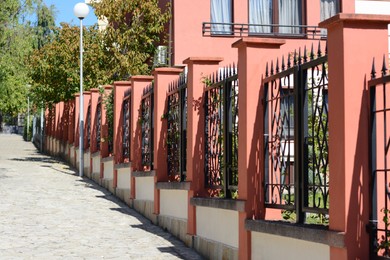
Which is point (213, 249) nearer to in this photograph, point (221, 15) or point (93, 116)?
point (221, 15)

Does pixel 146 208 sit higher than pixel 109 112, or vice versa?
pixel 109 112

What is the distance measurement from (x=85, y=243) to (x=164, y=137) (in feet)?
8.94

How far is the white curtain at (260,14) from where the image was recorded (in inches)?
846

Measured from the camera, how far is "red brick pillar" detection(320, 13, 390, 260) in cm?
611

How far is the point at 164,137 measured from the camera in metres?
13.3

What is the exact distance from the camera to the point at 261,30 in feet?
70.7

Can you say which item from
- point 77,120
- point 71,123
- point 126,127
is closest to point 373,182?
point 126,127

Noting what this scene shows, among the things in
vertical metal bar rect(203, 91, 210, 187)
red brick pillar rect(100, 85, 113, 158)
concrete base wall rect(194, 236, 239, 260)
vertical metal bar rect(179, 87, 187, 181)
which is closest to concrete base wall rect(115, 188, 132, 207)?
red brick pillar rect(100, 85, 113, 158)

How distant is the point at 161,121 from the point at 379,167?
7.45 m

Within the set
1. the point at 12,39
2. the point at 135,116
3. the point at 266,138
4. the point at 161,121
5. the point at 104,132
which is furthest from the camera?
the point at 12,39

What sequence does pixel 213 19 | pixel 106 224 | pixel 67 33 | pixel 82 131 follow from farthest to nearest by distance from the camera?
pixel 67 33, pixel 82 131, pixel 213 19, pixel 106 224

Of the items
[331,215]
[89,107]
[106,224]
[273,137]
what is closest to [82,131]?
[89,107]

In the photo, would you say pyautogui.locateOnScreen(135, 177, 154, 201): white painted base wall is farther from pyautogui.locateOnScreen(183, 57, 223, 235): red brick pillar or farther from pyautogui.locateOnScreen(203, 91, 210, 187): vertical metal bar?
pyautogui.locateOnScreen(203, 91, 210, 187): vertical metal bar

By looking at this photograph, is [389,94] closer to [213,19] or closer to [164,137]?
[164,137]
